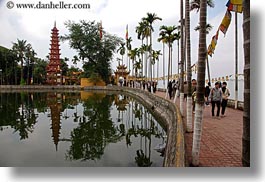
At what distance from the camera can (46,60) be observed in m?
53.1

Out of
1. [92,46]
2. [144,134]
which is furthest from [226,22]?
[92,46]

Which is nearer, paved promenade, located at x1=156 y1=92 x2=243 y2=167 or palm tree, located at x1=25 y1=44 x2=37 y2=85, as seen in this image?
paved promenade, located at x1=156 y1=92 x2=243 y2=167

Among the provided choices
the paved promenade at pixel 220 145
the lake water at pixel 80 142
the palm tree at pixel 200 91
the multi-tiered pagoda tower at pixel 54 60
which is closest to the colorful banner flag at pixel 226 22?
the palm tree at pixel 200 91

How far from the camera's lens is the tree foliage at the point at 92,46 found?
41750mm

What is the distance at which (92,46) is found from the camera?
41594 millimetres

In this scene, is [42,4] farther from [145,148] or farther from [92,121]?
[92,121]

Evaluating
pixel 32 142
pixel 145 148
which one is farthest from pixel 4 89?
pixel 145 148

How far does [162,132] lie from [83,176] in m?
6.58

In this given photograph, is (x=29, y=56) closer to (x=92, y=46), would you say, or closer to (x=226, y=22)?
(x=92, y=46)

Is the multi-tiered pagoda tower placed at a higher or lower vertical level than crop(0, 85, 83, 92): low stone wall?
higher

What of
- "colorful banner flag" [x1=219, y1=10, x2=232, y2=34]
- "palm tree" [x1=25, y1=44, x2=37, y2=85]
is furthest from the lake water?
"palm tree" [x1=25, y1=44, x2=37, y2=85]

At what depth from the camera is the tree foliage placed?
1644 inches

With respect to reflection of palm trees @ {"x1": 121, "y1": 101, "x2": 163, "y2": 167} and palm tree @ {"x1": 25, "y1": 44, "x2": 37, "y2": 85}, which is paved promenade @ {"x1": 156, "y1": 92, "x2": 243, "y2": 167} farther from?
palm tree @ {"x1": 25, "y1": 44, "x2": 37, "y2": 85}

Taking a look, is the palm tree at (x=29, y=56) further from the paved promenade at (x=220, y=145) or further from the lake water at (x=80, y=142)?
the paved promenade at (x=220, y=145)
